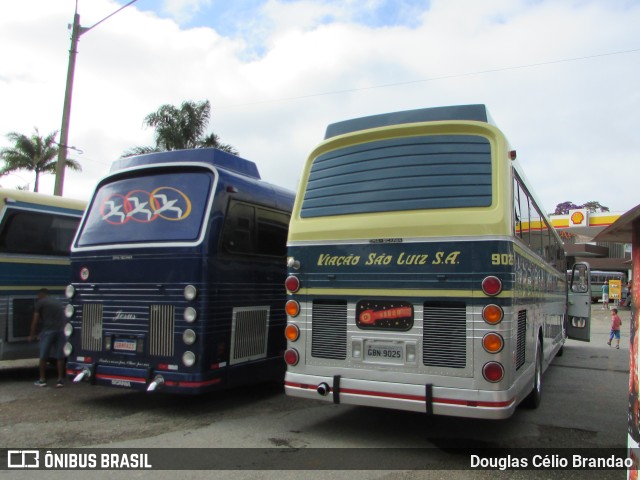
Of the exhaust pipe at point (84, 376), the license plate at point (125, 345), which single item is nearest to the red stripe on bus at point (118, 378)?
the exhaust pipe at point (84, 376)

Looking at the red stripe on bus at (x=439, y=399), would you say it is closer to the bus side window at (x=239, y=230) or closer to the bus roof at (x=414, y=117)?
the bus side window at (x=239, y=230)

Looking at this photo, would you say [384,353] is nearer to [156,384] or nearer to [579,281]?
[156,384]

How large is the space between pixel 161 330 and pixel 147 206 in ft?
5.62

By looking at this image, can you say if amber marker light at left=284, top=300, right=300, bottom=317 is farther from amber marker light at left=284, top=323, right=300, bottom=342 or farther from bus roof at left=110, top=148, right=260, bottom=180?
bus roof at left=110, top=148, right=260, bottom=180

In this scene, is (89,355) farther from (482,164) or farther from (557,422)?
(557,422)

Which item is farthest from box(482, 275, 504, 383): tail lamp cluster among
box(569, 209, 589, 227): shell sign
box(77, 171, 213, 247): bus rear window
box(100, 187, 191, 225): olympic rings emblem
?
box(569, 209, 589, 227): shell sign

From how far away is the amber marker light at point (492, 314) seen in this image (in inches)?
196

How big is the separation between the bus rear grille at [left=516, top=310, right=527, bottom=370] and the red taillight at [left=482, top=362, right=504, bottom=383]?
0.64 m

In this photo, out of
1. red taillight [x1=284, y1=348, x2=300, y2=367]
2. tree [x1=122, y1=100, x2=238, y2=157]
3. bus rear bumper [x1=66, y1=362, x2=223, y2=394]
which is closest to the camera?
red taillight [x1=284, y1=348, x2=300, y2=367]

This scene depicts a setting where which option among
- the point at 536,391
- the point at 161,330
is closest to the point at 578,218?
the point at 536,391

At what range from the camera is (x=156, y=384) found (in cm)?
649

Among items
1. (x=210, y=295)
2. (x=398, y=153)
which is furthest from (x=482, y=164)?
(x=210, y=295)

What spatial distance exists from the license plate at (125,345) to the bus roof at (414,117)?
11.8 ft

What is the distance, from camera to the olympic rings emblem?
7031mm
